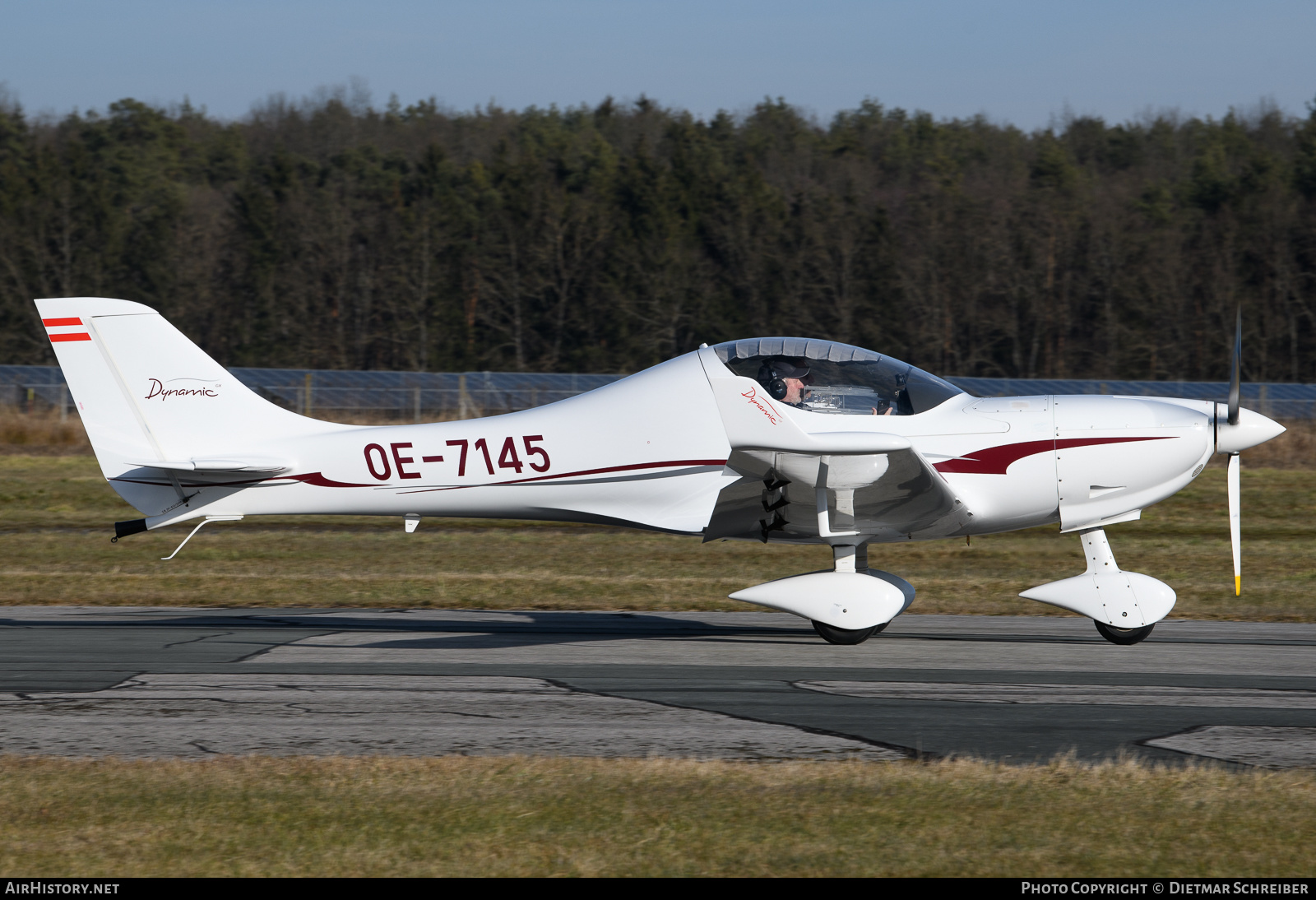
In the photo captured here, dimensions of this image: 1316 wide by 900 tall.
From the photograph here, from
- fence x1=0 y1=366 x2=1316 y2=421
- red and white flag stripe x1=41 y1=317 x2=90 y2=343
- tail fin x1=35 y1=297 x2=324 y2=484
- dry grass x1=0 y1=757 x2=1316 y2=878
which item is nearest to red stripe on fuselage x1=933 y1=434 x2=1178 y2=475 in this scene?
dry grass x1=0 y1=757 x2=1316 y2=878

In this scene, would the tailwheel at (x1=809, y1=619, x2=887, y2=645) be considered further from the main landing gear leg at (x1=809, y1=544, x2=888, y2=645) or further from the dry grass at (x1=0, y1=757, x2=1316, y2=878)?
the dry grass at (x1=0, y1=757, x2=1316, y2=878)

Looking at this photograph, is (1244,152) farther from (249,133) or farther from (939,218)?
(249,133)

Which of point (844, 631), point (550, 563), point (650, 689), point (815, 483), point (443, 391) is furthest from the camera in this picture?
point (443, 391)

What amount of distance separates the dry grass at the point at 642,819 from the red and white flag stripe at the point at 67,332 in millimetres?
5235

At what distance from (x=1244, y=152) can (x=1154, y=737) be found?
227 feet

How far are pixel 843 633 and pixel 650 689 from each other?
2336 millimetres

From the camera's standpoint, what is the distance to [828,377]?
965cm

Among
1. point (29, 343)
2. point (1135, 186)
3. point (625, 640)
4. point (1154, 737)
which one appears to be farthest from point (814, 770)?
point (1135, 186)

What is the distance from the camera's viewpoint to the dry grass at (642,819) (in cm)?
459

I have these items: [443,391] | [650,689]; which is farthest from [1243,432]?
[443,391]

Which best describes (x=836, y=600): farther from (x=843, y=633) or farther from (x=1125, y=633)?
(x=1125, y=633)

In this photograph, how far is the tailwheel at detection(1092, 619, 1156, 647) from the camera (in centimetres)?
979

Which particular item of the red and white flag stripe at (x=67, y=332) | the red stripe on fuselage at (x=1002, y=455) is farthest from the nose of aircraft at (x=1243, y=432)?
the red and white flag stripe at (x=67, y=332)

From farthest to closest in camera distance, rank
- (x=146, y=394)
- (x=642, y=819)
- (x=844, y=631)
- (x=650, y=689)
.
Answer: (x=146, y=394), (x=844, y=631), (x=650, y=689), (x=642, y=819)
